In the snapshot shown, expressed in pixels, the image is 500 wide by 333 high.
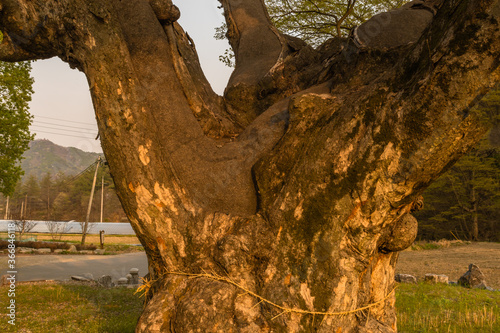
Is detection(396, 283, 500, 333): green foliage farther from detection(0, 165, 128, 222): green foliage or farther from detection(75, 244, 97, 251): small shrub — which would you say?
detection(0, 165, 128, 222): green foliage

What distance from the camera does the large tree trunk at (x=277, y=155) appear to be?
2.38 meters

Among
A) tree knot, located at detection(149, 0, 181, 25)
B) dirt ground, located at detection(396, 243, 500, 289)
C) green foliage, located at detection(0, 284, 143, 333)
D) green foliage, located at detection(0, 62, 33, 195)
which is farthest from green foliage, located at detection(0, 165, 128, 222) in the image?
tree knot, located at detection(149, 0, 181, 25)

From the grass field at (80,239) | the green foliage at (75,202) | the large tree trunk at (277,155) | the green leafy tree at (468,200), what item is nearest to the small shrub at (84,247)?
the grass field at (80,239)

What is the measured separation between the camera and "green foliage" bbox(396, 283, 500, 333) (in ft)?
15.8


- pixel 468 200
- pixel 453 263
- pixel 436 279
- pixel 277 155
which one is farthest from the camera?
pixel 468 200

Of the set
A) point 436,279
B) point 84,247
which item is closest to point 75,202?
point 84,247

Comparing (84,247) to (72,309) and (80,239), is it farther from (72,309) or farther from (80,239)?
(72,309)

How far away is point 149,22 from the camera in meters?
3.55

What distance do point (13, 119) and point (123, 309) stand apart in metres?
12.1

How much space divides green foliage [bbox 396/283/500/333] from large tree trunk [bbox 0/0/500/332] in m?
2.15

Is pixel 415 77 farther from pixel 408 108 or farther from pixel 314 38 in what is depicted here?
pixel 314 38

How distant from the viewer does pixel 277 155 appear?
3035mm

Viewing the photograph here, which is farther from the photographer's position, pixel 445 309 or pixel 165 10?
pixel 445 309

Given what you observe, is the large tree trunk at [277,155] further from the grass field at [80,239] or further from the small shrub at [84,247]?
the grass field at [80,239]
